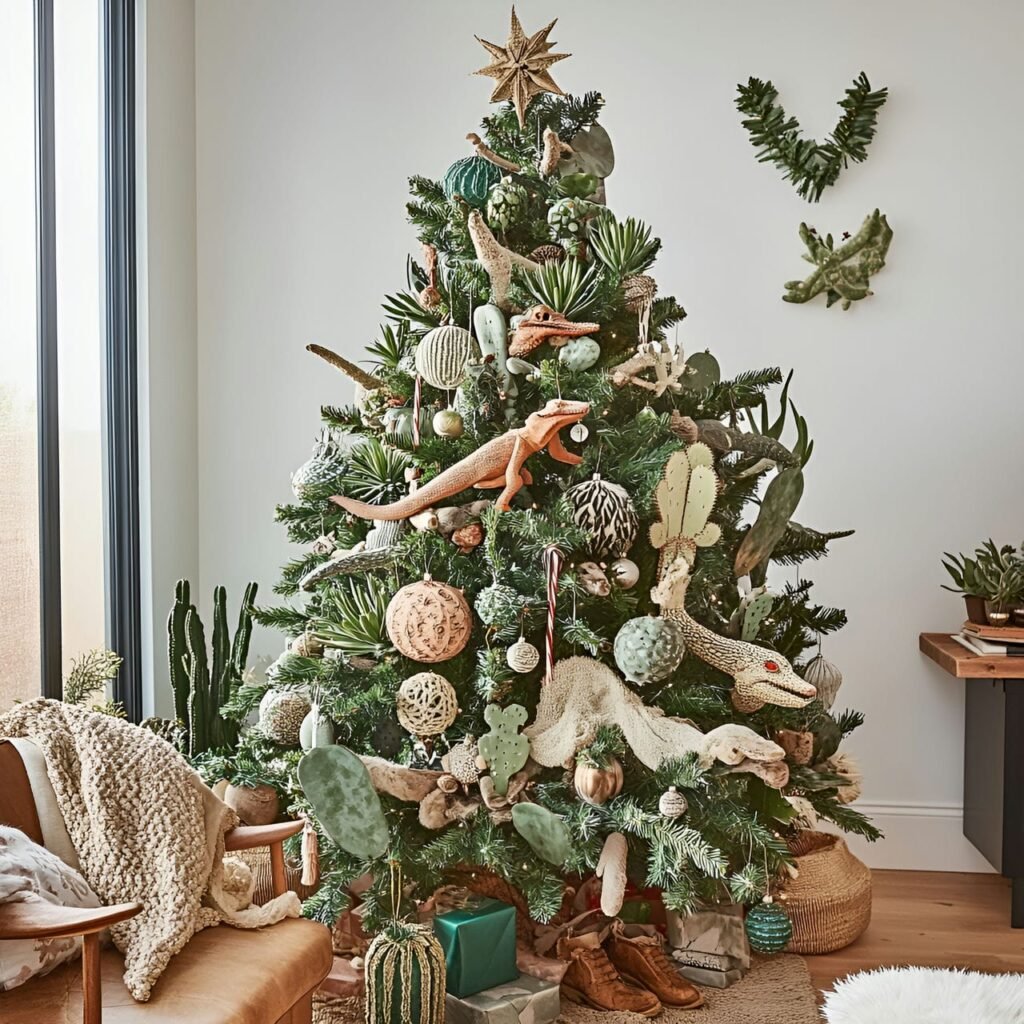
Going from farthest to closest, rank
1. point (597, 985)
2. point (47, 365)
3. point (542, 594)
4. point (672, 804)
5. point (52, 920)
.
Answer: point (47, 365), point (597, 985), point (542, 594), point (672, 804), point (52, 920)

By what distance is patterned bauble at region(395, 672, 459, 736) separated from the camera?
6.96ft

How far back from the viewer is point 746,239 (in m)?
3.22

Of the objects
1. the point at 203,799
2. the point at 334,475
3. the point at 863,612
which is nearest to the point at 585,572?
the point at 334,475

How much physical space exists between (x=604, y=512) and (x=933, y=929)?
1496 mm

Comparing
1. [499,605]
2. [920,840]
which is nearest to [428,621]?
[499,605]

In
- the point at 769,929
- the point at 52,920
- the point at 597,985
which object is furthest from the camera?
Answer: the point at 769,929

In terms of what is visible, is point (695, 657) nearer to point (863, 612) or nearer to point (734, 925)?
point (734, 925)

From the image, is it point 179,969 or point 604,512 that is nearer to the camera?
point 179,969

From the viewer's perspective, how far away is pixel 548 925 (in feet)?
7.89

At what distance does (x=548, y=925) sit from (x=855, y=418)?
5.56ft

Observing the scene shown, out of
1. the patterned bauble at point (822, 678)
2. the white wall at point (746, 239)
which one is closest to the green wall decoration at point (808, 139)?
the white wall at point (746, 239)

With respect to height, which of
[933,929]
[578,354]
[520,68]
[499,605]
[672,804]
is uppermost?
[520,68]

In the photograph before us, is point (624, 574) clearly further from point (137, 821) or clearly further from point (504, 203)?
point (137, 821)

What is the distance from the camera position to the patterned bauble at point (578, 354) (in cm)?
217
